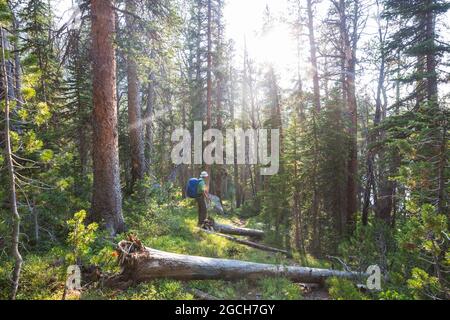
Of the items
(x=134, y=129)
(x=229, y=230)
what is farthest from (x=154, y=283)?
(x=134, y=129)

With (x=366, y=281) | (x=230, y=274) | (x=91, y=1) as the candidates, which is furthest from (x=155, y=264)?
(x=91, y=1)

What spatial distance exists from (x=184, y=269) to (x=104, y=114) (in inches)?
187

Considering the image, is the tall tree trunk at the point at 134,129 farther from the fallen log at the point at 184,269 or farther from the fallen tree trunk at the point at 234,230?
the fallen log at the point at 184,269

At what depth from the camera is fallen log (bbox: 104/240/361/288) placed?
6.16 m

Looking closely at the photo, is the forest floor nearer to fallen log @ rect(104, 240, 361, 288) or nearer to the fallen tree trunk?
fallen log @ rect(104, 240, 361, 288)

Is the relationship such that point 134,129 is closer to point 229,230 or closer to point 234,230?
point 229,230

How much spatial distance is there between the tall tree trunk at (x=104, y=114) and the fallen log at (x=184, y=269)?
2.48 meters

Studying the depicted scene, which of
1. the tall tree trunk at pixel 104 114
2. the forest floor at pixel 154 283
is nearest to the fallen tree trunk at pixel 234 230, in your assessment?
the forest floor at pixel 154 283

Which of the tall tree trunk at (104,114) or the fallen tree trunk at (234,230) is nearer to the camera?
the tall tree trunk at (104,114)

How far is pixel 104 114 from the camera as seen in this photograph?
Result: 8.49 metres

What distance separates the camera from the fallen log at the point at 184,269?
6.16 meters
